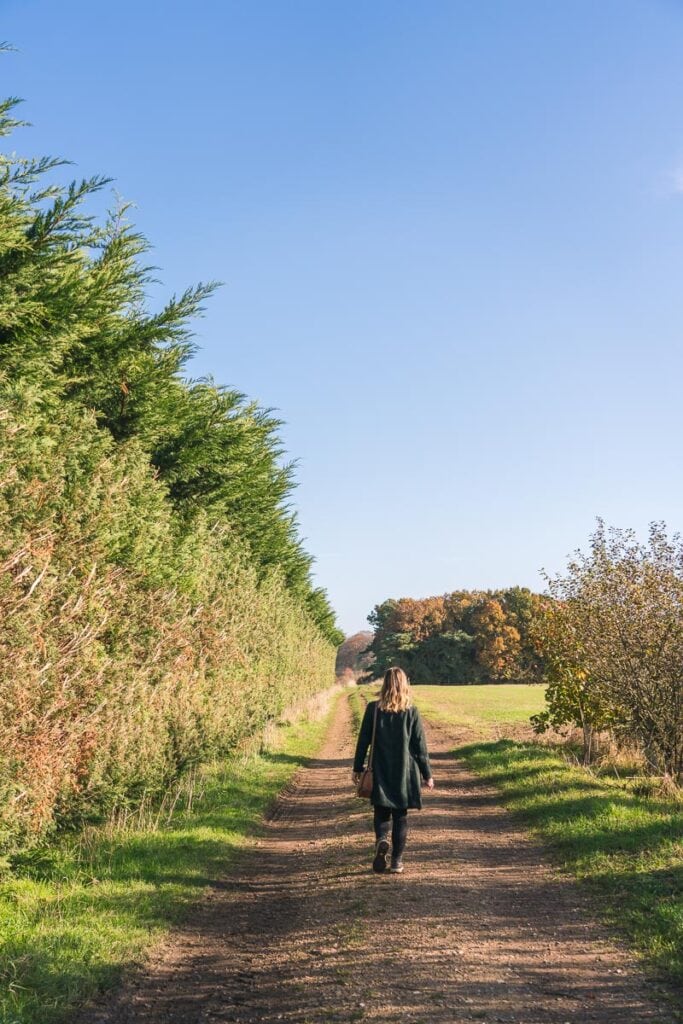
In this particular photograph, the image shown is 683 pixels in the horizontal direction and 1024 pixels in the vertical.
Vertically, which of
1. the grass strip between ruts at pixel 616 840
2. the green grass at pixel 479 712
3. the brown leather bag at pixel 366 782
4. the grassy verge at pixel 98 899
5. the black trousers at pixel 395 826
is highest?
the brown leather bag at pixel 366 782

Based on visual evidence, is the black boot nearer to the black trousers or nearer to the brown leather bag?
the black trousers

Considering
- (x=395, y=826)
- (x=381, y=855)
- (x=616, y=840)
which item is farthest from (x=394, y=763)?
(x=616, y=840)

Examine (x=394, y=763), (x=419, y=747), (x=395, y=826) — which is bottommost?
(x=395, y=826)

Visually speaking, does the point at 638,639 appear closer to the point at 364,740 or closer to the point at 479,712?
the point at 364,740

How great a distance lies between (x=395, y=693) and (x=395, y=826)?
1.35 m

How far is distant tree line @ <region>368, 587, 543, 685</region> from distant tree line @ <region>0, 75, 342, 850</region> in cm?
6382

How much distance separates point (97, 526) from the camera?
8.49 meters

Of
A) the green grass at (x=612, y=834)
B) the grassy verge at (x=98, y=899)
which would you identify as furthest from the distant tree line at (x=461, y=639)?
the grassy verge at (x=98, y=899)

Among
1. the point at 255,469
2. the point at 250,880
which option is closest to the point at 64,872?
the point at 250,880

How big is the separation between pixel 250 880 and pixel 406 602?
267ft

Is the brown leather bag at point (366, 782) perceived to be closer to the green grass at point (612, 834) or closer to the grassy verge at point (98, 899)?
the grassy verge at point (98, 899)

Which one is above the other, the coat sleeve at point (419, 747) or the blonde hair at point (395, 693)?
the blonde hair at point (395, 693)

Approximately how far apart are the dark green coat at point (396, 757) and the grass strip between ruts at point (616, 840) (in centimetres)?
183

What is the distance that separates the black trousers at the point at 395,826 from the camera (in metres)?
8.53
